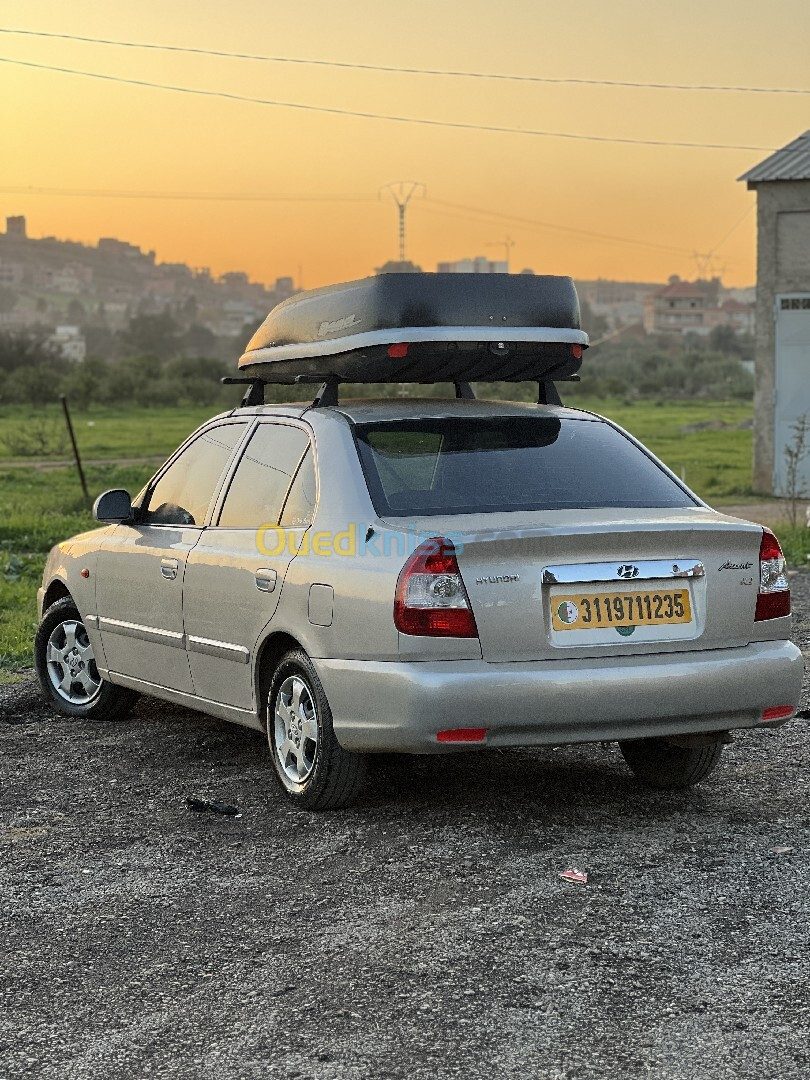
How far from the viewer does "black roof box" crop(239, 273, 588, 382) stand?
6633mm

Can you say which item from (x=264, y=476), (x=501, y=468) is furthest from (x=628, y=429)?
(x=501, y=468)

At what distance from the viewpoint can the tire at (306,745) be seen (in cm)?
591

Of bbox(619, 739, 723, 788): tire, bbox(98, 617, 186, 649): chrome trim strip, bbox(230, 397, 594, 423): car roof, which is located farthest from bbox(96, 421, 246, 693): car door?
bbox(619, 739, 723, 788): tire

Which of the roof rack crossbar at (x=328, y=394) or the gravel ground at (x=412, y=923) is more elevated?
the roof rack crossbar at (x=328, y=394)

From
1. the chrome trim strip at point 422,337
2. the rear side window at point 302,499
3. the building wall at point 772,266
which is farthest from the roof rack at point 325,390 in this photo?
Answer: the building wall at point 772,266

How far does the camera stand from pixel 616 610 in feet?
18.3

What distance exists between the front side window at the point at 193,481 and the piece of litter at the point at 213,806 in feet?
4.43

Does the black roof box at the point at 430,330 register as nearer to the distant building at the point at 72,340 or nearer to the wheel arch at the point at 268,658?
the wheel arch at the point at 268,658

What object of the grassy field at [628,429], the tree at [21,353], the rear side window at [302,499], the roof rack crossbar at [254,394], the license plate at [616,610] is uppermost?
the tree at [21,353]

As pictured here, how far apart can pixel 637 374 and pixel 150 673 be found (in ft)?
314

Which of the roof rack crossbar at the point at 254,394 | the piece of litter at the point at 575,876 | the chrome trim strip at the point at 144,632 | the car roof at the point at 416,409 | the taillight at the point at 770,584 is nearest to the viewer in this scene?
the piece of litter at the point at 575,876

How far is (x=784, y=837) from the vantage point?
566 cm

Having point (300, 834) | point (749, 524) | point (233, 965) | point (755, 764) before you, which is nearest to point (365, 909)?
point (233, 965)

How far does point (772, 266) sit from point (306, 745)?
A: 19.1 m
